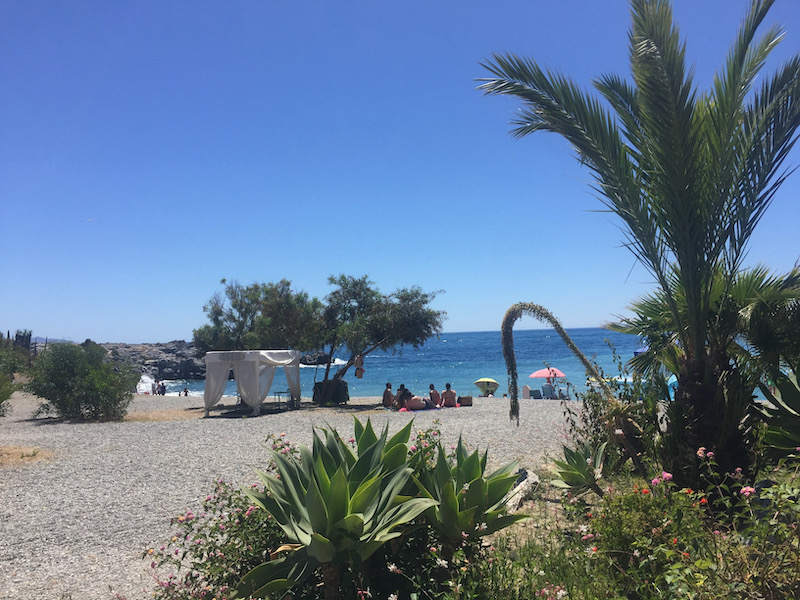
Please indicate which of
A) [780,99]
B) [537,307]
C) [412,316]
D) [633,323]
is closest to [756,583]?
[537,307]

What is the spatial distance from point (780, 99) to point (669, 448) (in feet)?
9.91

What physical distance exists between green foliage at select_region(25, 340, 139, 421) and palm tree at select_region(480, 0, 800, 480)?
49.9 feet

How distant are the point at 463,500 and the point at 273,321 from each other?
19887mm

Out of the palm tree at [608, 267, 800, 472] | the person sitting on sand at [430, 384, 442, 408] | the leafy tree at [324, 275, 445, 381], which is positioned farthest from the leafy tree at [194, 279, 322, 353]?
the palm tree at [608, 267, 800, 472]

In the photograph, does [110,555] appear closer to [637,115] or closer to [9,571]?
[9,571]

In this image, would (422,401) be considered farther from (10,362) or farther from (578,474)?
(10,362)

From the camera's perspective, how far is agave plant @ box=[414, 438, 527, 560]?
8.98 feet

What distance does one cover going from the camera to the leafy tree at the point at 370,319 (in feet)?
66.8

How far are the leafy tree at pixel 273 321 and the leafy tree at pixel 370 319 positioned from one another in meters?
0.72

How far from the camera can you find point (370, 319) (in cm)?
2053

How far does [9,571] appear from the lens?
4441 mm

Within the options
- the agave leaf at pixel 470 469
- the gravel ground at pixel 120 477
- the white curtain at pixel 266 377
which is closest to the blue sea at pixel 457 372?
the gravel ground at pixel 120 477

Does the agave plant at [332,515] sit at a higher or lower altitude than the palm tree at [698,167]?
lower

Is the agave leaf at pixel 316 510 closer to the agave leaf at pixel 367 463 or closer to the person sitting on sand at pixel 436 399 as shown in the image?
the agave leaf at pixel 367 463
